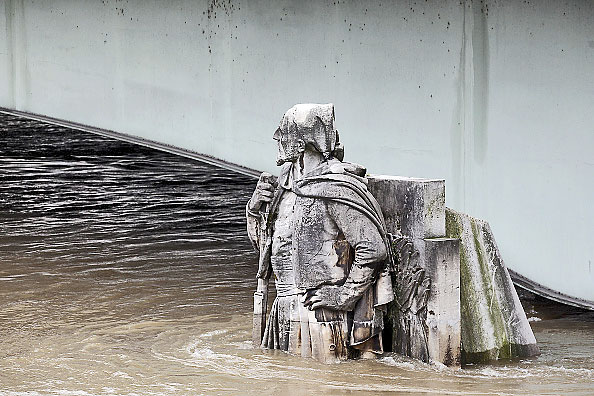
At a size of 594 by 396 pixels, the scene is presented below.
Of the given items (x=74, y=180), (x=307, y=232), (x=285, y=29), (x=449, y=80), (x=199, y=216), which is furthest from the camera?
(x=74, y=180)

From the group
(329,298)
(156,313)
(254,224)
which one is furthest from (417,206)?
(156,313)

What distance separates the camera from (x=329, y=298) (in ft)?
28.3

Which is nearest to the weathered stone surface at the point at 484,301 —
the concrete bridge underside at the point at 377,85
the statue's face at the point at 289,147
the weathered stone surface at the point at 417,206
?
the weathered stone surface at the point at 417,206

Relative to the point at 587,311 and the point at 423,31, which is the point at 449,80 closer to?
the point at 423,31

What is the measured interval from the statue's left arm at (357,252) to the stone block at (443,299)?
14.3 inches

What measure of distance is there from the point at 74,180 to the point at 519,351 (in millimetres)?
14399

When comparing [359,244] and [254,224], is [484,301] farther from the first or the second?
[254,224]

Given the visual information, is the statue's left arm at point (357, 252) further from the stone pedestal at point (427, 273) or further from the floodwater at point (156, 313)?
the floodwater at point (156, 313)

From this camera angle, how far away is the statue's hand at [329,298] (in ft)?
28.2

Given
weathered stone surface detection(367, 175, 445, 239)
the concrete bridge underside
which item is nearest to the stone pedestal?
weathered stone surface detection(367, 175, 445, 239)

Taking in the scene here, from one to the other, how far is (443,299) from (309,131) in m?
1.53

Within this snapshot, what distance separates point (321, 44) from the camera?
11930 mm

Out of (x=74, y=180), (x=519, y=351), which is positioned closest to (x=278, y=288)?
(x=519, y=351)

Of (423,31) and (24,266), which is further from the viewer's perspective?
(24,266)
